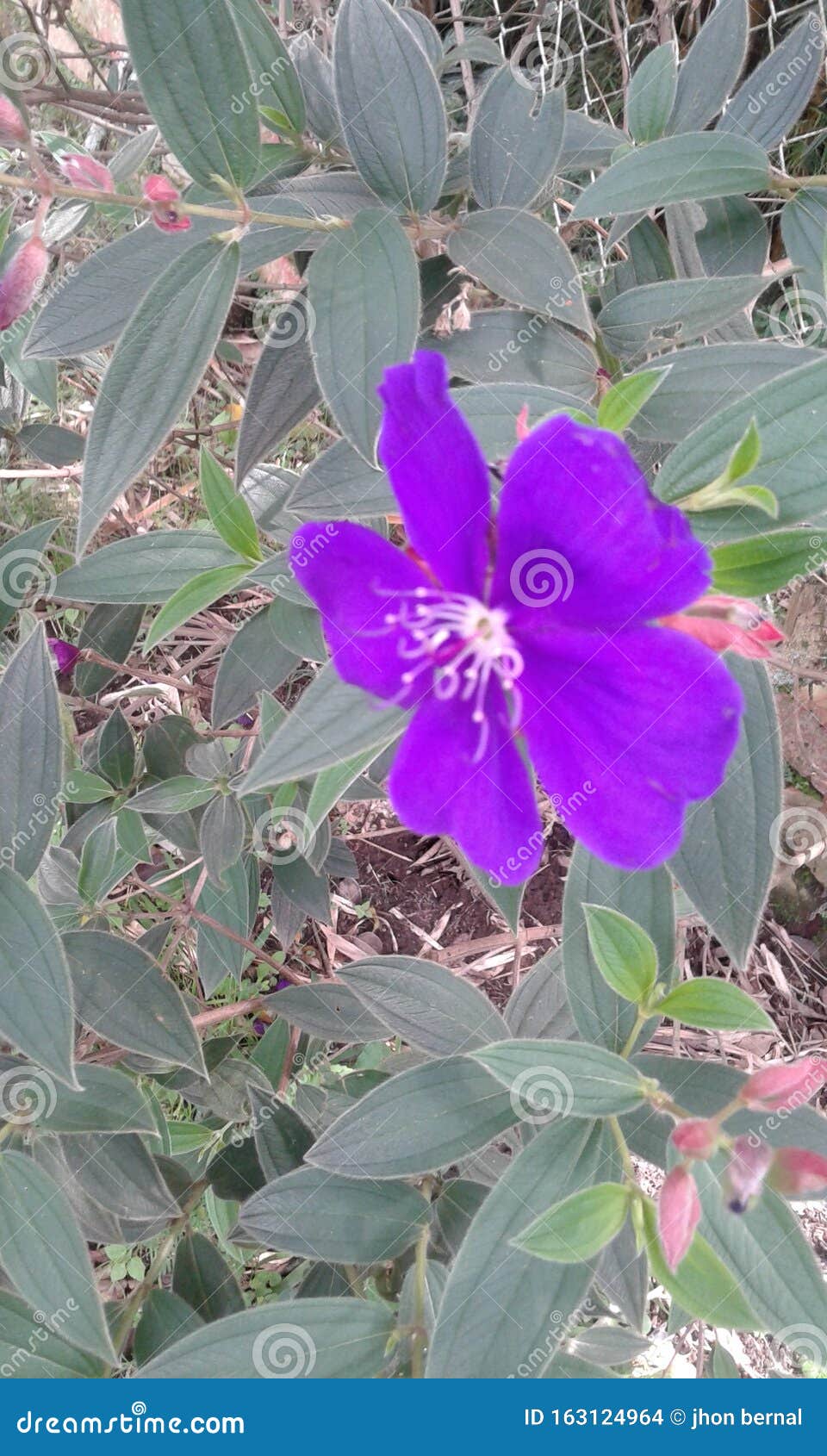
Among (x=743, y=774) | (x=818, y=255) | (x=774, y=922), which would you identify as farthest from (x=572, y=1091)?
(x=774, y=922)

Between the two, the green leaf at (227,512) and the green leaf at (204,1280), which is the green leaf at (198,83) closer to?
the green leaf at (227,512)

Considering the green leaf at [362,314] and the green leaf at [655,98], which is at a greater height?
the green leaf at [655,98]

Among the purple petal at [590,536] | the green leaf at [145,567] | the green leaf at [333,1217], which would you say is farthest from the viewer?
the green leaf at [145,567]

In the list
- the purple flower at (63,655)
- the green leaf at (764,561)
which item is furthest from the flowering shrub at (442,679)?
the purple flower at (63,655)

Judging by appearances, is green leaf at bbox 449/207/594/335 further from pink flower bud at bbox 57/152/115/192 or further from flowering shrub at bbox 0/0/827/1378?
pink flower bud at bbox 57/152/115/192

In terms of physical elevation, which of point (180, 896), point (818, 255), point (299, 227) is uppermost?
point (299, 227)

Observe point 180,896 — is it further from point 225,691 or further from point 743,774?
point 743,774

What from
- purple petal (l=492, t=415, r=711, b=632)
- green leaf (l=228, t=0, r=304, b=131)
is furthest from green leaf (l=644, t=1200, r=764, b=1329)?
green leaf (l=228, t=0, r=304, b=131)

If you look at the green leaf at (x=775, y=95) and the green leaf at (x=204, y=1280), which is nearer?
the green leaf at (x=775, y=95)
